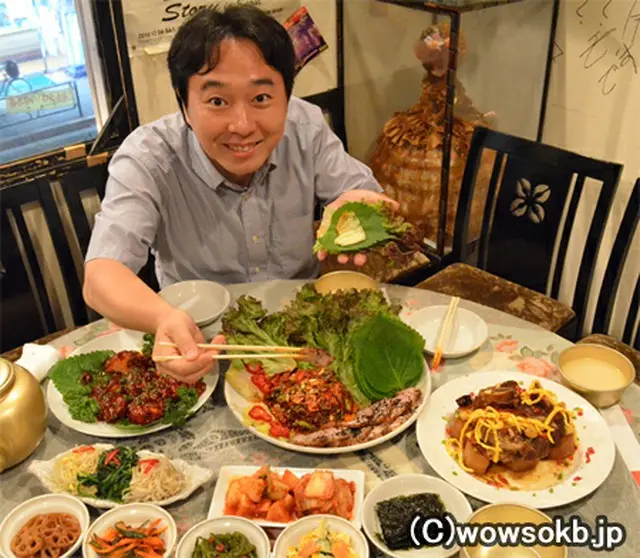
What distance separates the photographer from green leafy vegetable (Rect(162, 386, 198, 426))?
161 centimetres

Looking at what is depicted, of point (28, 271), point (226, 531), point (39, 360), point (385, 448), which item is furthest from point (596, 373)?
point (28, 271)

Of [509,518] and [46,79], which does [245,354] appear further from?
[46,79]

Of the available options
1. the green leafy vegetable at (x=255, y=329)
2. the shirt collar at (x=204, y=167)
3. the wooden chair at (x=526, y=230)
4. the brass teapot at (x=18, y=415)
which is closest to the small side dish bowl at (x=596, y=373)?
the green leafy vegetable at (x=255, y=329)

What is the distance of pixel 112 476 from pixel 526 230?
1906mm

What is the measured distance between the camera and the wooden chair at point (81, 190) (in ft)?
8.70

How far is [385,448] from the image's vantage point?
158 cm

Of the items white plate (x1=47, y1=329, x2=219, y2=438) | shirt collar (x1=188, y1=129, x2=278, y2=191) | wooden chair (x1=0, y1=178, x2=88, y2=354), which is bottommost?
wooden chair (x1=0, y1=178, x2=88, y2=354)

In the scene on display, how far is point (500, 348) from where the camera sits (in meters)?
1.88

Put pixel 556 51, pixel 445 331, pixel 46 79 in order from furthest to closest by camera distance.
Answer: pixel 556 51 < pixel 46 79 < pixel 445 331

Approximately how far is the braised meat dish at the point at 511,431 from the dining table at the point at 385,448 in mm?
89

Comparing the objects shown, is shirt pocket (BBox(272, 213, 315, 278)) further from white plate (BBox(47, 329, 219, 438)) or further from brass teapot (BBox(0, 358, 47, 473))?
brass teapot (BBox(0, 358, 47, 473))

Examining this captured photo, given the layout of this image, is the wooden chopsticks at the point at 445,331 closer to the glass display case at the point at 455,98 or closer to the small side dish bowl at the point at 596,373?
the small side dish bowl at the point at 596,373

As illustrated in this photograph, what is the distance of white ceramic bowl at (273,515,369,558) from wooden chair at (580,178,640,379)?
1.46m

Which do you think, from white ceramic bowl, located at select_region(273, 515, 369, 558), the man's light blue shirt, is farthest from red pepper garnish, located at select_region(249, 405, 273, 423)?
the man's light blue shirt
